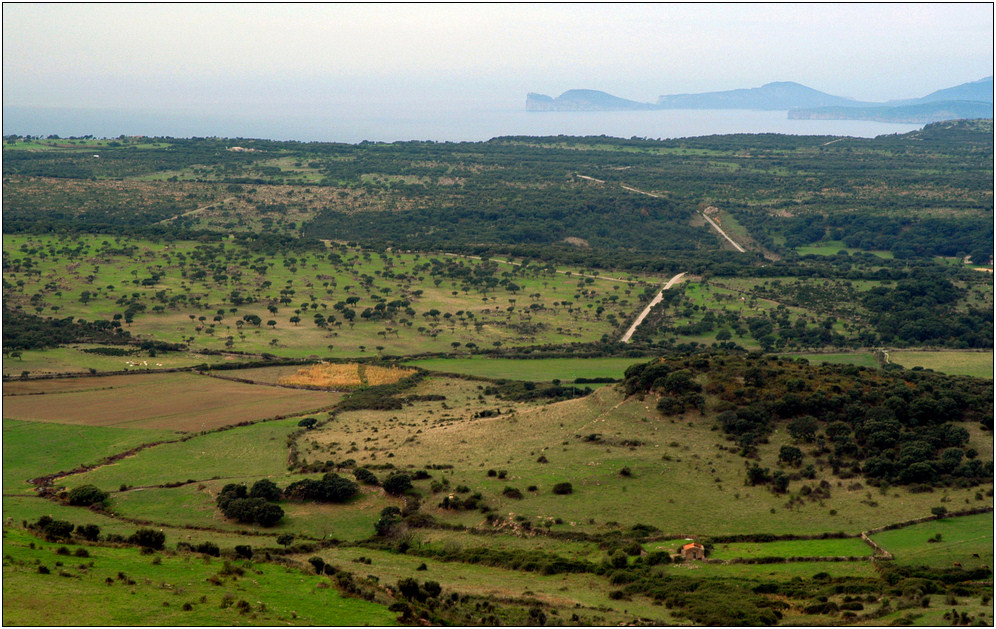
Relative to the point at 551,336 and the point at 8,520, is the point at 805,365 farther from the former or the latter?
the point at 8,520

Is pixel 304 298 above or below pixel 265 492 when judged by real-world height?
above

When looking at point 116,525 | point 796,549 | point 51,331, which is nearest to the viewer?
point 796,549

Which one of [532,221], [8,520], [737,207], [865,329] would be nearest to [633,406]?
[8,520]

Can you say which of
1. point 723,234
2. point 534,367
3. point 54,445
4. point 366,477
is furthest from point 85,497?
point 723,234

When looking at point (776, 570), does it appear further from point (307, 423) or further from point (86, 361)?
point (86, 361)

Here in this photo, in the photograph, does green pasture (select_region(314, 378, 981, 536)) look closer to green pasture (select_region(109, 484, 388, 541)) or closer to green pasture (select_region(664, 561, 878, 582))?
green pasture (select_region(109, 484, 388, 541))

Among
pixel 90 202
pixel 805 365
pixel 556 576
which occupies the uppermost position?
pixel 90 202

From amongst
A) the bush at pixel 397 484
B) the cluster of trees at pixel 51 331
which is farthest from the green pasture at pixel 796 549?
the cluster of trees at pixel 51 331
